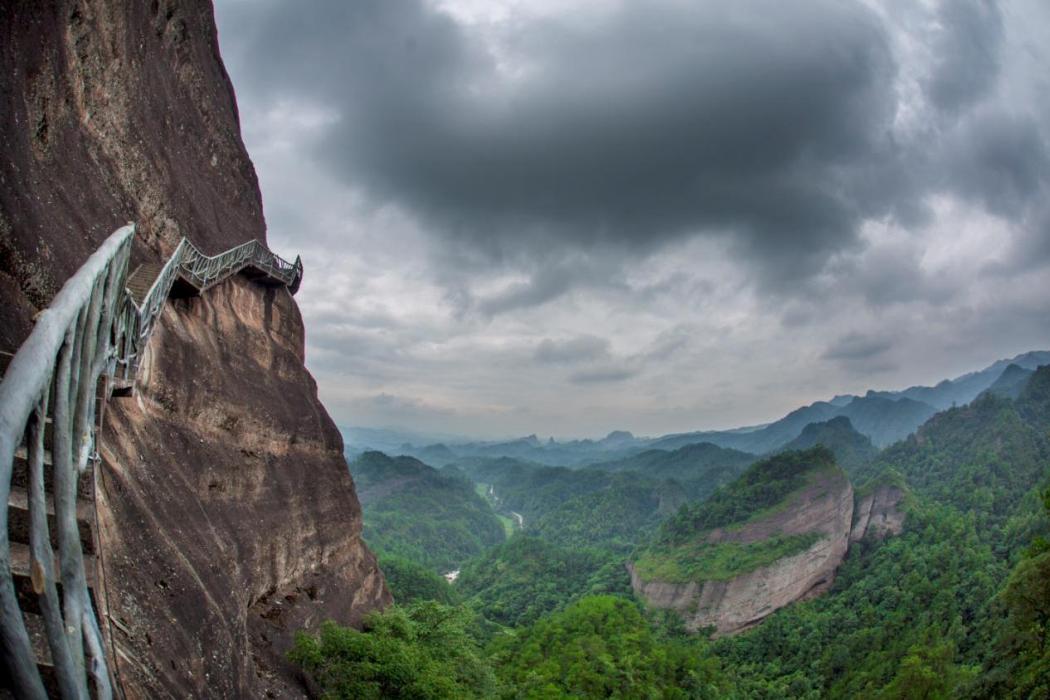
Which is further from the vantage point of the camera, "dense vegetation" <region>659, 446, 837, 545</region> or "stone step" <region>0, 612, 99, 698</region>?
"dense vegetation" <region>659, 446, 837, 545</region>

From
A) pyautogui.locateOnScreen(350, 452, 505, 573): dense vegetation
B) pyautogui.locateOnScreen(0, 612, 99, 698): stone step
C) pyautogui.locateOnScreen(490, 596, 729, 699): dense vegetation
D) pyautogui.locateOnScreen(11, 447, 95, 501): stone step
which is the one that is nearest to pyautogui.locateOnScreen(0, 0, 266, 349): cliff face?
pyautogui.locateOnScreen(11, 447, 95, 501): stone step

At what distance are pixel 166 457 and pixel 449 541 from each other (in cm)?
15987

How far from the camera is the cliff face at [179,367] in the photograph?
33.4ft

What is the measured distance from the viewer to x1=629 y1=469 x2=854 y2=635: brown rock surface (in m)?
79.9

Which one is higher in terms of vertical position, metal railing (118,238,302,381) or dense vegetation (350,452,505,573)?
metal railing (118,238,302,381)

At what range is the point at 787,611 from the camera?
7850 centimetres

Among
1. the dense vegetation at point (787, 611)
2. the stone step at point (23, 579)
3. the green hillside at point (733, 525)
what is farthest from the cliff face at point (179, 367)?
the green hillside at point (733, 525)

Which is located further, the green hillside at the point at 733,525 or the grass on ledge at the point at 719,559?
the green hillside at the point at 733,525

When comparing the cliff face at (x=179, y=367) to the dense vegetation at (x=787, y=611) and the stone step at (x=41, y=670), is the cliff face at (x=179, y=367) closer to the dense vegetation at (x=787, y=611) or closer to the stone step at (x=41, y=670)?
the stone step at (x=41, y=670)

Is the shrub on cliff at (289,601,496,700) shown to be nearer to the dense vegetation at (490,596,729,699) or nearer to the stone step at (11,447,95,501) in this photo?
the stone step at (11,447,95,501)

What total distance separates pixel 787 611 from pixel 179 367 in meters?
87.3

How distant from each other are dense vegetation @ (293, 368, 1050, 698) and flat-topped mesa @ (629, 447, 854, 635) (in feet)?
2.29

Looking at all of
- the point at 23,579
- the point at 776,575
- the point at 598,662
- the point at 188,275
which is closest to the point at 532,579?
the point at 776,575

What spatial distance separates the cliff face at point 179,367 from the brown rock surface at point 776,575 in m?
68.7
